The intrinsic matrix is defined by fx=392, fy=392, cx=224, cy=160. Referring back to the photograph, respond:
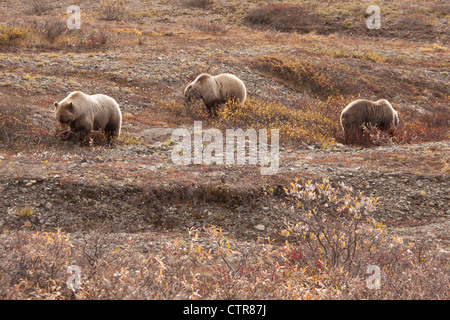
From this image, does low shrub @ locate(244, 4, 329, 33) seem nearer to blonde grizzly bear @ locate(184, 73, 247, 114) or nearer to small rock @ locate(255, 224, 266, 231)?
blonde grizzly bear @ locate(184, 73, 247, 114)

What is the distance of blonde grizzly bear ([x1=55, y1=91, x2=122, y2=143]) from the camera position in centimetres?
1001

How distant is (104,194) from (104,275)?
3689 mm

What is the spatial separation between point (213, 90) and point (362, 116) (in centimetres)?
546

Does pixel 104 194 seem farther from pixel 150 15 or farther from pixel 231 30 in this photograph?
pixel 150 15

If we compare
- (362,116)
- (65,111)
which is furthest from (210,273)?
(362,116)

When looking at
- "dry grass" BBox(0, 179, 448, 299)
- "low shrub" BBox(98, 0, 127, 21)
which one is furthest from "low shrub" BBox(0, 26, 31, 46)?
"dry grass" BBox(0, 179, 448, 299)

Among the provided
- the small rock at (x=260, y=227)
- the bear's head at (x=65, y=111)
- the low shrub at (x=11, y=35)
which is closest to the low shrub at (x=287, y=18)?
the low shrub at (x=11, y=35)

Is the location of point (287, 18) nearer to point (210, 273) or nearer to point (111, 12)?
point (111, 12)

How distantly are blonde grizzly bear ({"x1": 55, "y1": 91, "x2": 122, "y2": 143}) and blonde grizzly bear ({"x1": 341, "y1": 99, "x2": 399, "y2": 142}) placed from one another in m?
7.41

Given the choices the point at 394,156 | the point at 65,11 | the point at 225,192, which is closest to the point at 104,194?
the point at 225,192

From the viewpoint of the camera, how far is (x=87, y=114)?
1042 centimetres

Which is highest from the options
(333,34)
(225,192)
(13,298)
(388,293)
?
(333,34)

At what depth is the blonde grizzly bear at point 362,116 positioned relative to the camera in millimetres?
12977

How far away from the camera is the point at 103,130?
11.4 m
